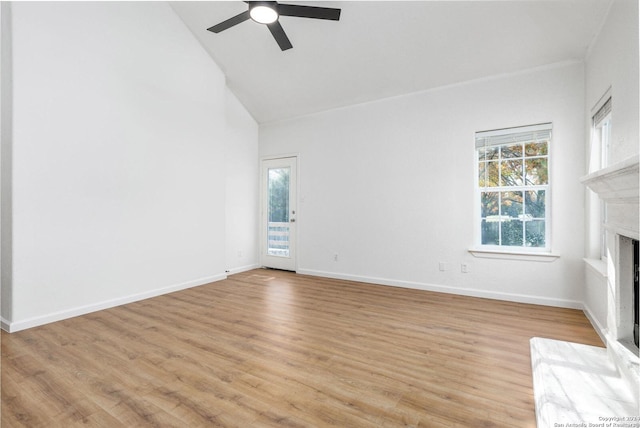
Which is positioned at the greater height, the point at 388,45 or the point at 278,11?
the point at 388,45

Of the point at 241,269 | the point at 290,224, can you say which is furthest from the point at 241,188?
the point at 241,269

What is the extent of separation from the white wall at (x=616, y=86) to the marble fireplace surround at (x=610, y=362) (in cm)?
7

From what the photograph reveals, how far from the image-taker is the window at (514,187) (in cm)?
372

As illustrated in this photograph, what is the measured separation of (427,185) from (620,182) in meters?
2.61

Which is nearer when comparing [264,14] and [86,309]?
[264,14]

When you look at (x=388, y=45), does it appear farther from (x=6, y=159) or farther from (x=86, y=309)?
(x=86, y=309)

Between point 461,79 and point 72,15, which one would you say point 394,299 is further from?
point 72,15

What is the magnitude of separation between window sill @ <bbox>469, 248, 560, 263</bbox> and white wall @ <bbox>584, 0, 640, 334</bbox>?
1.29ft

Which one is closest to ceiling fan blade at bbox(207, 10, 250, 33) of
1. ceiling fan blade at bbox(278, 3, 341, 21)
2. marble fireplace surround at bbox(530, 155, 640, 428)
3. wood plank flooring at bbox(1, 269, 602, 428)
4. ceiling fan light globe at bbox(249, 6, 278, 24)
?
ceiling fan light globe at bbox(249, 6, 278, 24)

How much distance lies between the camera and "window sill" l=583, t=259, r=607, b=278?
8.86 ft

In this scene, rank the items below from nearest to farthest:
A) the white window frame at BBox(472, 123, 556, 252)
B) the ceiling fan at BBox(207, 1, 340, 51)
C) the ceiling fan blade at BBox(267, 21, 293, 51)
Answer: the ceiling fan at BBox(207, 1, 340, 51), the ceiling fan blade at BBox(267, 21, 293, 51), the white window frame at BBox(472, 123, 556, 252)

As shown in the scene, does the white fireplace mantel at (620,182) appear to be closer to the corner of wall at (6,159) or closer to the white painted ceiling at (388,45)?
the white painted ceiling at (388,45)

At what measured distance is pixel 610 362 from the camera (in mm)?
2096

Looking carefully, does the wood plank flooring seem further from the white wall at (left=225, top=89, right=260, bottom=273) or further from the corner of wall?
the white wall at (left=225, top=89, right=260, bottom=273)
